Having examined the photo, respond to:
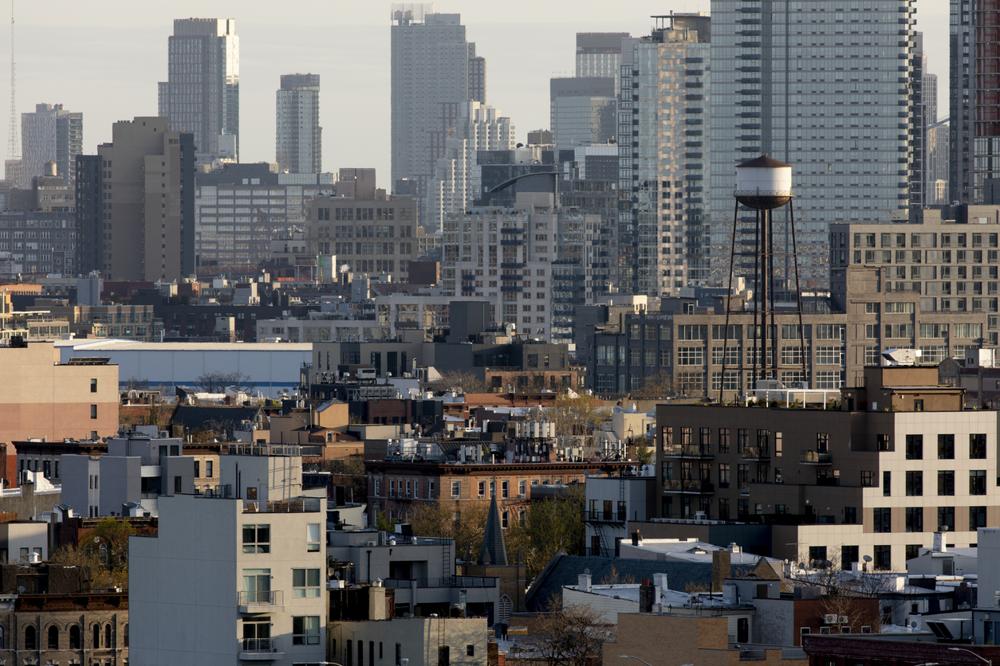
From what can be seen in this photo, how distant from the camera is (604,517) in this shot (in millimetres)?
123500

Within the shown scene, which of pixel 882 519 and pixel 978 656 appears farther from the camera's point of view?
pixel 882 519

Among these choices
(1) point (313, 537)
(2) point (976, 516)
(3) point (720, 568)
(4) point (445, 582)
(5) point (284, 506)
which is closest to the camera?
(1) point (313, 537)

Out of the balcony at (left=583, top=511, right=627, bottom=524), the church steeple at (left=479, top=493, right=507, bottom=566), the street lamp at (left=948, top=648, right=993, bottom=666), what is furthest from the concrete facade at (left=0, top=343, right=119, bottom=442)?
the street lamp at (left=948, top=648, right=993, bottom=666)

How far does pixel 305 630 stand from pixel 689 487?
47521 mm

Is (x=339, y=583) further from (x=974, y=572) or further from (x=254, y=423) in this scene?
(x=254, y=423)

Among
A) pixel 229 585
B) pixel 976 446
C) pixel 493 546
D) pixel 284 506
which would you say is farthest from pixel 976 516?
pixel 229 585

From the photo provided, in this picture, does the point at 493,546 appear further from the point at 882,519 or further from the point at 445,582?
the point at 445,582

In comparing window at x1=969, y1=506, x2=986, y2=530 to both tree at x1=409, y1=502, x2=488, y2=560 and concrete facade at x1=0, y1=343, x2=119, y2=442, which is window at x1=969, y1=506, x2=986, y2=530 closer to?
tree at x1=409, y1=502, x2=488, y2=560

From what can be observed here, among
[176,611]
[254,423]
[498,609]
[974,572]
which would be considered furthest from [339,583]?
[254,423]

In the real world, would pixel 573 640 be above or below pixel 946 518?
below

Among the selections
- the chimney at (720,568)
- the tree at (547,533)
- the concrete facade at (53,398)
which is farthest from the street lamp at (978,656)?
the concrete facade at (53,398)

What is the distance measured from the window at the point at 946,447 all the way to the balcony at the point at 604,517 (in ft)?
38.9

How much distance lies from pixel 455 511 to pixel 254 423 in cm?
5341

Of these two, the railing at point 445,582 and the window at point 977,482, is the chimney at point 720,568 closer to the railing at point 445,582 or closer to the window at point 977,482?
the railing at point 445,582
